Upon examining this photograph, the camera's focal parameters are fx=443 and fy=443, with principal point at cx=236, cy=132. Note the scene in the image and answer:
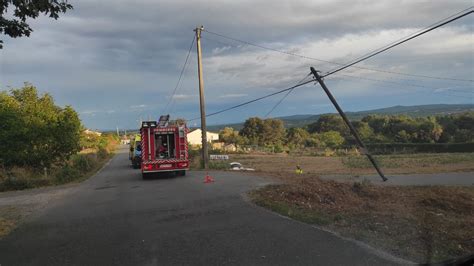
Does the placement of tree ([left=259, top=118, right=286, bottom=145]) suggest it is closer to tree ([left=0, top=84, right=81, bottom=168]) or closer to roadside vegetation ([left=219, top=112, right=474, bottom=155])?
roadside vegetation ([left=219, top=112, right=474, bottom=155])

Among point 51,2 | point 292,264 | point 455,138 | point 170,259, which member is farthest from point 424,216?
point 455,138

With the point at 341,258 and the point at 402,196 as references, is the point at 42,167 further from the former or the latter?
the point at 341,258

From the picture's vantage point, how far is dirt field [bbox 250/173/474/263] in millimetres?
6887

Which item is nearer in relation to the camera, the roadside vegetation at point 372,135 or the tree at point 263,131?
the roadside vegetation at point 372,135

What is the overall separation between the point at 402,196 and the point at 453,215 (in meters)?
3.34

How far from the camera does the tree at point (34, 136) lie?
87.8ft

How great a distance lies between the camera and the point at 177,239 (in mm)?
8125

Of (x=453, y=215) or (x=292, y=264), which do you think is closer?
(x=292, y=264)

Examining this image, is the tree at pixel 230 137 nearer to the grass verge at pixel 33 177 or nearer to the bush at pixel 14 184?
the grass verge at pixel 33 177

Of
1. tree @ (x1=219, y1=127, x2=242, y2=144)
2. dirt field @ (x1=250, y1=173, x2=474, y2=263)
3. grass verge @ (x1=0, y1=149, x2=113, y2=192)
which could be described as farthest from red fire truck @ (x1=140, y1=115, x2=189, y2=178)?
tree @ (x1=219, y1=127, x2=242, y2=144)

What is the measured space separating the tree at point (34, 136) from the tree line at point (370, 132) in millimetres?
60652

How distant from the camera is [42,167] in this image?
93.8 ft

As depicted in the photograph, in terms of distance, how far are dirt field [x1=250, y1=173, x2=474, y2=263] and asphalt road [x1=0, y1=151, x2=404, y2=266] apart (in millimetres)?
478

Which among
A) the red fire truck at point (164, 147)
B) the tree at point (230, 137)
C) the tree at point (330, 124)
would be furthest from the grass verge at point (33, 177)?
the tree at point (330, 124)
